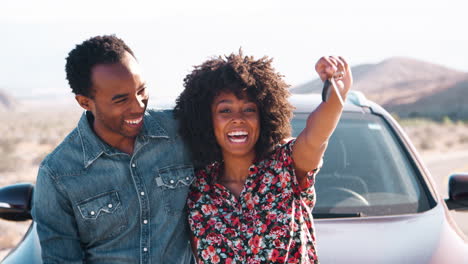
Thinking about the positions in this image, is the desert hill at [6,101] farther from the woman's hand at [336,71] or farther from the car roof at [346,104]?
the woman's hand at [336,71]

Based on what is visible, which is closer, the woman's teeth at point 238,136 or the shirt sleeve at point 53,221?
the shirt sleeve at point 53,221

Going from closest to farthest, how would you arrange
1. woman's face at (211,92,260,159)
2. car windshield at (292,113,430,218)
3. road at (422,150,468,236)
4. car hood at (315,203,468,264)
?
woman's face at (211,92,260,159)
car hood at (315,203,468,264)
car windshield at (292,113,430,218)
road at (422,150,468,236)

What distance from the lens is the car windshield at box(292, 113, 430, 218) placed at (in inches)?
116

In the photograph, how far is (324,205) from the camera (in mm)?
2975

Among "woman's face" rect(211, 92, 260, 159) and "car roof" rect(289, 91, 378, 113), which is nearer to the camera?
"woman's face" rect(211, 92, 260, 159)

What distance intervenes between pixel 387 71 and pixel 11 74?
107 m

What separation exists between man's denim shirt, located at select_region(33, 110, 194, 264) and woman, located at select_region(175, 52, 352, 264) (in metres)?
0.10

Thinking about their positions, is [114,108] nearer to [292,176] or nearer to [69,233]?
[69,233]

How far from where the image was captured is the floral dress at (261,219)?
6.91 ft

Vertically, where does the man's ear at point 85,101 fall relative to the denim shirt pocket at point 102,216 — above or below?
above

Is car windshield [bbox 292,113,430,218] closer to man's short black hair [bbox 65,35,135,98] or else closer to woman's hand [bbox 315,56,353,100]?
woman's hand [bbox 315,56,353,100]

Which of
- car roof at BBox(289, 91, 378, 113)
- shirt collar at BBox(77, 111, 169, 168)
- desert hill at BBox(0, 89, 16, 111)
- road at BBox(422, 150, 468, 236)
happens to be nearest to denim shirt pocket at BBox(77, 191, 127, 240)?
shirt collar at BBox(77, 111, 169, 168)

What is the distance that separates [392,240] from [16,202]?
1821 millimetres

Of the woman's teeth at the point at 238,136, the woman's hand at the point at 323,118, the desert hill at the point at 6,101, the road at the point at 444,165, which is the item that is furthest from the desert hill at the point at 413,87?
the desert hill at the point at 6,101
